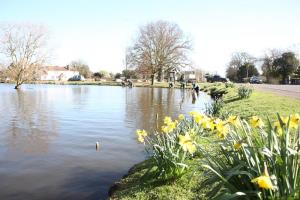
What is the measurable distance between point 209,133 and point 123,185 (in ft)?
15.5

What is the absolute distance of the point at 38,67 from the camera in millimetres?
63500

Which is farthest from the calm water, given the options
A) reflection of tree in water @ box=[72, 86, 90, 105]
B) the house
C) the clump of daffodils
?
the house

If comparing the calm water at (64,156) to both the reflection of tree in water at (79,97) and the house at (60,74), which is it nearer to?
the reflection of tree in water at (79,97)

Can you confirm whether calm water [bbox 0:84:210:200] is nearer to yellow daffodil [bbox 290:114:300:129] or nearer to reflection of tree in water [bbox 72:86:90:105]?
yellow daffodil [bbox 290:114:300:129]

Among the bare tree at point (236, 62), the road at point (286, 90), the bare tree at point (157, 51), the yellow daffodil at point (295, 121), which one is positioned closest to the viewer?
the yellow daffodil at point (295, 121)

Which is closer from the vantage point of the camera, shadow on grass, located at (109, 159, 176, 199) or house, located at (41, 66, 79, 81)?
shadow on grass, located at (109, 159, 176, 199)

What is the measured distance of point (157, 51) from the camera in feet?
222

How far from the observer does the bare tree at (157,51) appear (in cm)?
6756

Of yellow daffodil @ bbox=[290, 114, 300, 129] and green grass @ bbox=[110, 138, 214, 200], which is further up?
yellow daffodil @ bbox=[290, 114, 300, 129]

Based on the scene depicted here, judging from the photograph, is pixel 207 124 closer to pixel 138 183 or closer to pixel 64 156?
pixel 138 183

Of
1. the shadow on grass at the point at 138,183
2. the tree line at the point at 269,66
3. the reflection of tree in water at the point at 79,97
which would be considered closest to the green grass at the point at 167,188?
the shadow on grass at the point at 138,183

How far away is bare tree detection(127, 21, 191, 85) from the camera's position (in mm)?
67562

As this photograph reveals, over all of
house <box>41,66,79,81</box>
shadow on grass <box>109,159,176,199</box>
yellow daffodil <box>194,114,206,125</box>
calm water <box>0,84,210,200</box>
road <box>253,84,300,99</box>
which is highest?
house <box>41,66,79,81</box>

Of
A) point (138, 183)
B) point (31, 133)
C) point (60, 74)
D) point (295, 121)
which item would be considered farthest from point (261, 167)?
point (60, 74)
